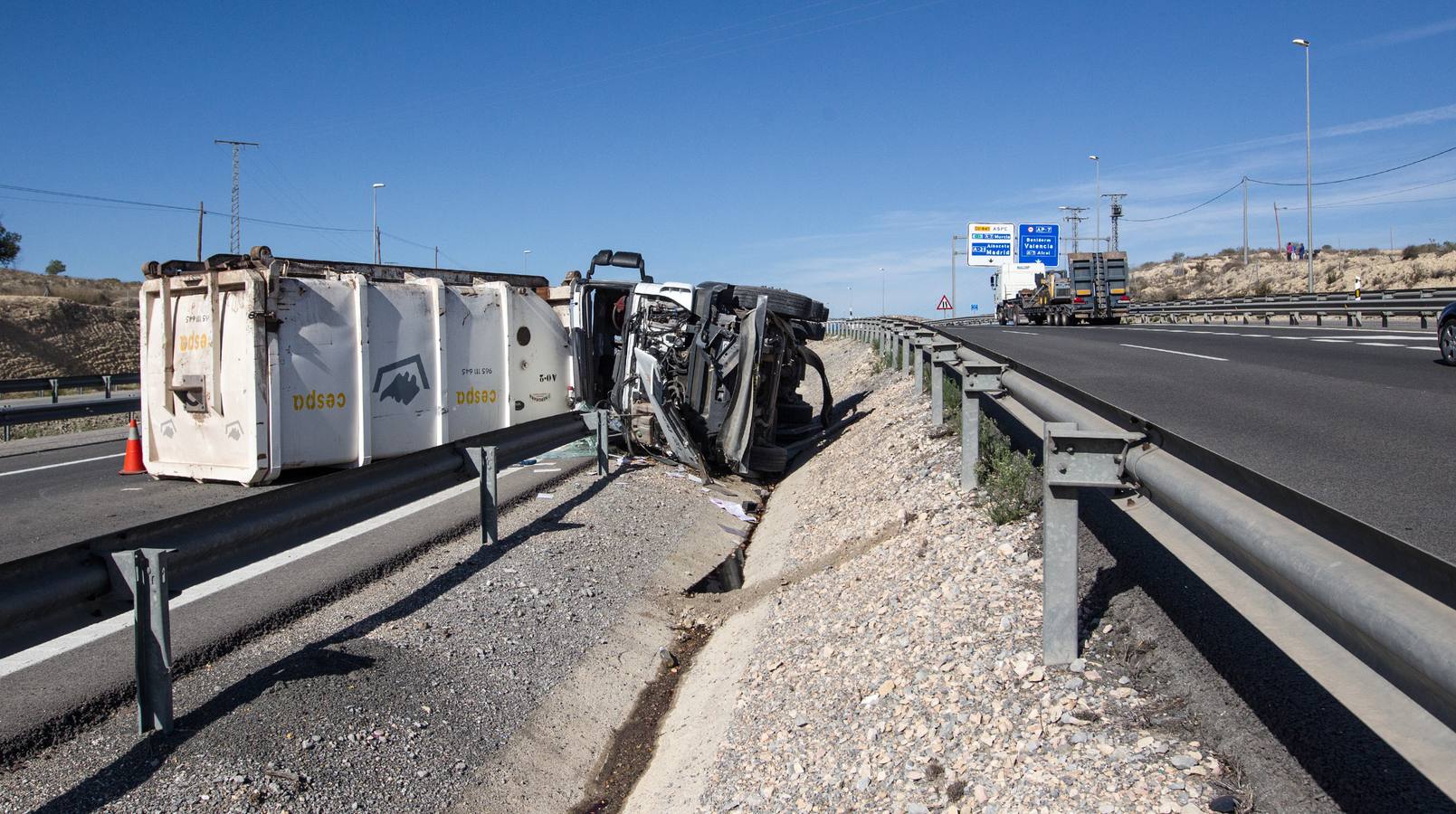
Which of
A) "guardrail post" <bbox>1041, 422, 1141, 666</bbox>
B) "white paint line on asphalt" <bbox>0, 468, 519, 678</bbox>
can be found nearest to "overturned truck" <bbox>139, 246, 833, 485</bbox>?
"white paint line on asphalt" <bbox>0, 468, 519, 678</bbox>

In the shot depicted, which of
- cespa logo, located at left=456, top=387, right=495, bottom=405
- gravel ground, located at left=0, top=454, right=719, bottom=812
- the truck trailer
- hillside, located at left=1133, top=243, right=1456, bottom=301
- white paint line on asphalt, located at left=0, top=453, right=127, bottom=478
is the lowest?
gravel ground, located at left=0, top=454, right=719, bottom=812

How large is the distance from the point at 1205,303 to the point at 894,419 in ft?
122

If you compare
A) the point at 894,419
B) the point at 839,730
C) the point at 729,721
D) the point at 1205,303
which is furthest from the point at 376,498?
the point at 1205,303

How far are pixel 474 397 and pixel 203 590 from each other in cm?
654

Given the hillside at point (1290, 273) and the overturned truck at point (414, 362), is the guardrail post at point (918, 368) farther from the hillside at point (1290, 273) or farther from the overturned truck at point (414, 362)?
the hillside at point (1290, 273)

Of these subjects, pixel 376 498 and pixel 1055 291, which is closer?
pixel 376 498

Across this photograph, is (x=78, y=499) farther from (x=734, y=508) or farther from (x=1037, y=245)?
(x=1037, y=245)

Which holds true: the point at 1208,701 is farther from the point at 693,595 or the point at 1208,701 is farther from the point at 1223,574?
the point at 693,595

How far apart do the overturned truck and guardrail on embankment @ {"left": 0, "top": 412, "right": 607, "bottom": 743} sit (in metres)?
4.64

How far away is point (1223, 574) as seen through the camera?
3002 mm

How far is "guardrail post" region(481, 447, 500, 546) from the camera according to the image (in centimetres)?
685

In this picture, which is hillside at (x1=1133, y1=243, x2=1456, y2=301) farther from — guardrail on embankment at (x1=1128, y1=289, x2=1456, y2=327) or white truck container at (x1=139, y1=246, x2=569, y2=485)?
white truck container at (x1=139, y1=246, x2=569, y2=485)

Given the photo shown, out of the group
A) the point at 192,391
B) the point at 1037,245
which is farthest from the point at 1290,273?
the point at 192,391

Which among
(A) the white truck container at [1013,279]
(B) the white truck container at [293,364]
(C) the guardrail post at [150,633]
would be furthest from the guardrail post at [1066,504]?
(A) the white truck container at [1013,279]
